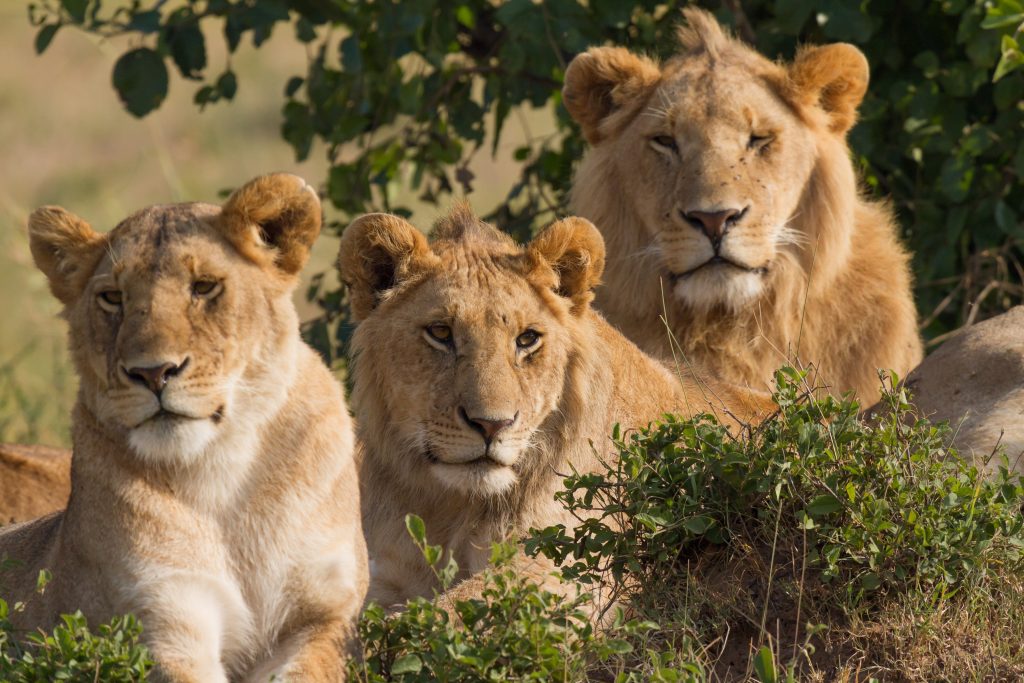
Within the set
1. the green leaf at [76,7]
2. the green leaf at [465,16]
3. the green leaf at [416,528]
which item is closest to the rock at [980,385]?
the green leaf at [416,528]

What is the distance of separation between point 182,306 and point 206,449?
341 mm

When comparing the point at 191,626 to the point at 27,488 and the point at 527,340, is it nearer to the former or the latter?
the point at 527,340

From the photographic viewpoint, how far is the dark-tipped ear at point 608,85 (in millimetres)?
5805

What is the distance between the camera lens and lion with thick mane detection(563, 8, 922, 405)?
5480 millimetres

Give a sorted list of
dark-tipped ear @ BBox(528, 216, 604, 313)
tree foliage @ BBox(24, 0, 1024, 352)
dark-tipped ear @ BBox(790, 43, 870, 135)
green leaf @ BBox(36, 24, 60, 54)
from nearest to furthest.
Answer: dark-tipped ear @ BBox(528, 216, 604, 313) < dark-tipped ear @ BBox(790, 43, 870, 135) < tree foliage @ BBox(24, 0, 1024, 352) < green leaf @ BBox(36, 24, 60, 54)

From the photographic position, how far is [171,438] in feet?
11.2

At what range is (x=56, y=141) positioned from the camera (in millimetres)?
18453

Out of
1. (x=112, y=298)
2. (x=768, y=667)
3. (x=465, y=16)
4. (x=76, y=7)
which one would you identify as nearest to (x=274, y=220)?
(x=112, y=298)

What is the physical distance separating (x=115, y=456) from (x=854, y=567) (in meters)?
1.74

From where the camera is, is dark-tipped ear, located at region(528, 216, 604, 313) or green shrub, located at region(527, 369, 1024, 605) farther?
dark-tipped ear, located at region(528, 216, 604, 313)

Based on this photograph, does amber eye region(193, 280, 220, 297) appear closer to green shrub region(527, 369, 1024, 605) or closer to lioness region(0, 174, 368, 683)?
lioness region(0, 174, 368, 683)

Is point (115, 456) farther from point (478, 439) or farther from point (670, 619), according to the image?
point (670, 619)

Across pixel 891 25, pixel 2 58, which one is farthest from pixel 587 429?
pixel 2 58

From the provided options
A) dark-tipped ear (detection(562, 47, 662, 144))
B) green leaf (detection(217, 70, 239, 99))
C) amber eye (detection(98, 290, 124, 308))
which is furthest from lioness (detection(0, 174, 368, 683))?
green leaf (detection(217, 70, 239, 99))
